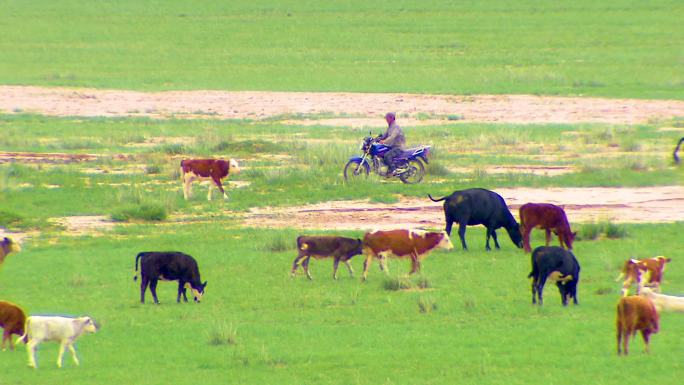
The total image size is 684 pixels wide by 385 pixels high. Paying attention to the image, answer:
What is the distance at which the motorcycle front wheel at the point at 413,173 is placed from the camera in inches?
1049

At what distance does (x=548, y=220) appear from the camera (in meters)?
19.0

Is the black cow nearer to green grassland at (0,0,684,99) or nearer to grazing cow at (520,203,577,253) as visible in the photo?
grazing cow at (520,203,577,253)

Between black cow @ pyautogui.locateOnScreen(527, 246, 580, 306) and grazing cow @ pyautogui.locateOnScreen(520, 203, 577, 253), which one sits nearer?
black cow @ pyautogui.locateOnScreen(527, 246, 580, 306)

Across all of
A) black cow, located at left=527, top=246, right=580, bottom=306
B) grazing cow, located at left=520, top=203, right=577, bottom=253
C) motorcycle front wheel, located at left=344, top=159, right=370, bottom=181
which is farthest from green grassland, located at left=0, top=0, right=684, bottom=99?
black cow, located at left=527, top=246, right=580, bottom=306

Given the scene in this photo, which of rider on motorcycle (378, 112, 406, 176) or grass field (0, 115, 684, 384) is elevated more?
rider on motorcycle (378, 112, 406, 176)

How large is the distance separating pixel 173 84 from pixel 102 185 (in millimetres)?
23221

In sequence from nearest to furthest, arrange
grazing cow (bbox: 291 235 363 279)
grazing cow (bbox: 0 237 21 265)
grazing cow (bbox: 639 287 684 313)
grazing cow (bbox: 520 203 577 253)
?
grazing cow (bbox: 639 287 684 313) < grazing cow (bbox: 291 235 363 279) < grazing cow (bbox: 0 237 21 265) < grazing cow (bbox: 520 203 577 253)

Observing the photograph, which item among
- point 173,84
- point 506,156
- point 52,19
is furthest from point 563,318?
point 52,19

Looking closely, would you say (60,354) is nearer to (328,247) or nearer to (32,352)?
(32,352)

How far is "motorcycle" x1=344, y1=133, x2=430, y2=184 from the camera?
2622 centimetres

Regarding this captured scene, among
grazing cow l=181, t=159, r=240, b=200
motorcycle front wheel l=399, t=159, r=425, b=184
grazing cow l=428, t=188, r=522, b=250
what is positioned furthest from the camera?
motorcycle front wheel l=399, t=159, r=425, b=184

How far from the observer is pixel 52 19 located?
71.0 metres

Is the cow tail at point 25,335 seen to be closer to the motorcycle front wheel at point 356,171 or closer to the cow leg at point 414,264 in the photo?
the cow leg at point 414,264

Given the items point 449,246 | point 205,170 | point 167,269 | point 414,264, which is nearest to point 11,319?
point 167,269
